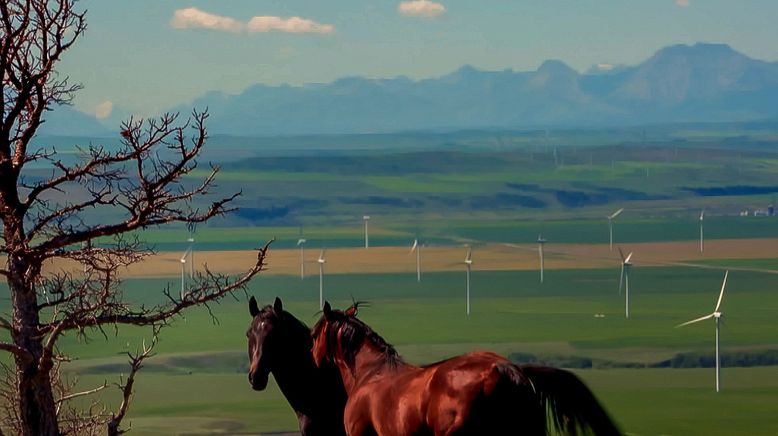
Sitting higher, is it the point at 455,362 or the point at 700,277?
the point at 455,362

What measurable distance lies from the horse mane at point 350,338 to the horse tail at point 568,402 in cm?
115

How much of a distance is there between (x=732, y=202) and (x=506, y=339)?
114 m

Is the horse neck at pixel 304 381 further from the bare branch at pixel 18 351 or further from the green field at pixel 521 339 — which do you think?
the green field at pixel 521 339

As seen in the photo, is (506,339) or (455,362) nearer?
(455,362)

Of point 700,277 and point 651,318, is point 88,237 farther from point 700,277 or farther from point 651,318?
point 700,277

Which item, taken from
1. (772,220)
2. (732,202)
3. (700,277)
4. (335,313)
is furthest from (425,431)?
(732,202)

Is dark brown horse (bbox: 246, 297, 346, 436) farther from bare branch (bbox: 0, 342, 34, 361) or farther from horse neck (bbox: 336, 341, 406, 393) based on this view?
bare branch (bbox: 0, 342, 34, 361)

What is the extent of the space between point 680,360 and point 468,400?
174 feet

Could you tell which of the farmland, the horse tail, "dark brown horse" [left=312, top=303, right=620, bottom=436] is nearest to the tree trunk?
"dark brown horse" [left=312, top=303, right=620, bottom=436]

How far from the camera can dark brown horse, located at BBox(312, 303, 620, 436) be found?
1000 centimetres

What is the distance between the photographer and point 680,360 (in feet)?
203

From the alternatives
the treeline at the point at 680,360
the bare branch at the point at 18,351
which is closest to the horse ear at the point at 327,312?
the bare branch at the point at 18,351

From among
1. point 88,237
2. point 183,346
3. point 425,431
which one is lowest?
point 183,346

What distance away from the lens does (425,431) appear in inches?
408
